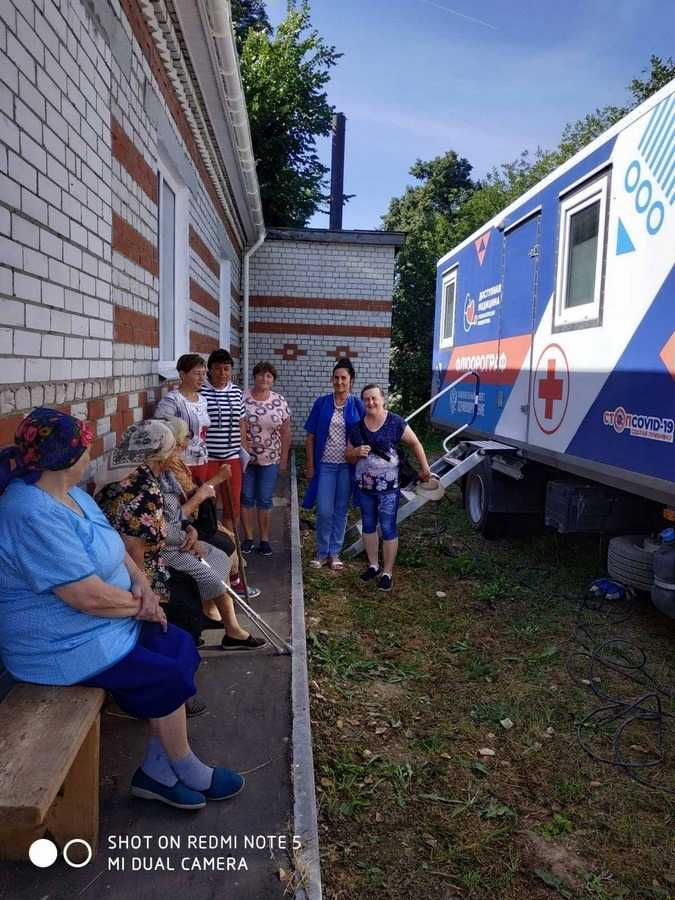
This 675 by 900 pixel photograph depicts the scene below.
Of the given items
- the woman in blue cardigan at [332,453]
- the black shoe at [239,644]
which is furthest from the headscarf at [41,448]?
the woman in blue cardigan at [332,453]

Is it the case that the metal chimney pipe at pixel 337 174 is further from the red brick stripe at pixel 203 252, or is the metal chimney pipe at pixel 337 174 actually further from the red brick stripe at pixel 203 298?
the red brick stripe at pixel 203 298

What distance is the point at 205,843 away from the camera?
2361 mm

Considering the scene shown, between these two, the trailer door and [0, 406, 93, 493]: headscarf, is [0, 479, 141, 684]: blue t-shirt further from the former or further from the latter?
the trailer door

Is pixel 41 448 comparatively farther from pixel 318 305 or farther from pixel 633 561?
pixel 318 305

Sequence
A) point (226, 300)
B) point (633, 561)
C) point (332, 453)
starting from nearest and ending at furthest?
point (633, 561), point (332, 453), point (226, 300)

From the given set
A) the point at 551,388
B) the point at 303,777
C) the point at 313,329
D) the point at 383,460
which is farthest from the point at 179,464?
the point at 313,329

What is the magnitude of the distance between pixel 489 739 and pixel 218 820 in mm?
1542

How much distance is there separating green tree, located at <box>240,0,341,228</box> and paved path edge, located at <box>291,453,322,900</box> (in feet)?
50.9

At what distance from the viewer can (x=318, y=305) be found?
42.6 ft

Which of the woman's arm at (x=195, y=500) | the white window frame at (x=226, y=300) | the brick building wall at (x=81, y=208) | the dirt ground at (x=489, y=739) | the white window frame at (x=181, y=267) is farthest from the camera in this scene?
the white window frame at (x=226, y=300)

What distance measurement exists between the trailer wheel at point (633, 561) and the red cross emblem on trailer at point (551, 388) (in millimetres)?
984

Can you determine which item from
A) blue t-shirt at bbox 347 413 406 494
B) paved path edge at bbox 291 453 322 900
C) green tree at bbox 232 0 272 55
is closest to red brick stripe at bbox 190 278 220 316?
blue t-shirt at bbox 347 413 406 494

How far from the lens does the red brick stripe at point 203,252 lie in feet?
22.1

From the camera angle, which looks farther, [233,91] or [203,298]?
[203,298]
